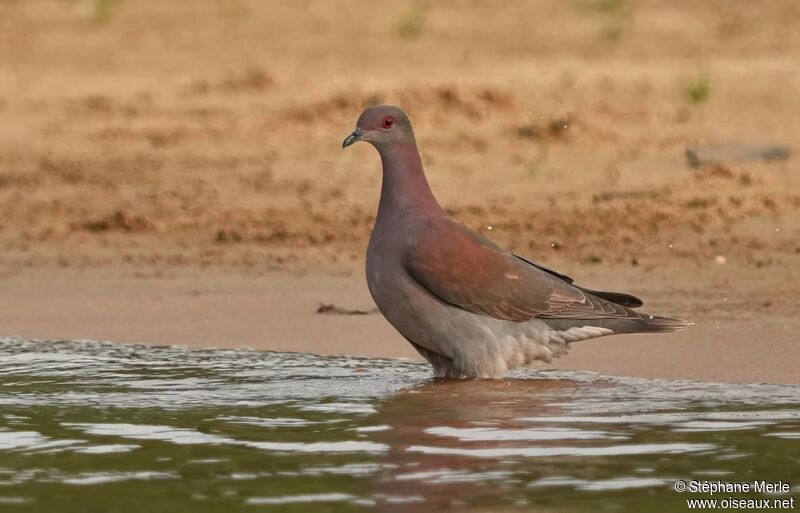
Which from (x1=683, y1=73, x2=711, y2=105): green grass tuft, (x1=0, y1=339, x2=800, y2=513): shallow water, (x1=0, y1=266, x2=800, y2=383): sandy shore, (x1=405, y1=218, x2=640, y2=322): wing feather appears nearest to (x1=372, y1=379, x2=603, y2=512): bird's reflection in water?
(x1=0, y1=339, x2=800, y2=513): shallow water

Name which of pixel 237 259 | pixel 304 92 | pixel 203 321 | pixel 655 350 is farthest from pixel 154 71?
pixel 655 350

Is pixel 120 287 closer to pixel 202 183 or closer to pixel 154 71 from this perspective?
pixel 202 183

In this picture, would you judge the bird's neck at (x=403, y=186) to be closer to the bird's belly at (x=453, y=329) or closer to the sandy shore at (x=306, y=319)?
the bird's belly at (x=453, y=329)

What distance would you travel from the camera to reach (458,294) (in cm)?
726

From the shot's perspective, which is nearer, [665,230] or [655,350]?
[655,350]

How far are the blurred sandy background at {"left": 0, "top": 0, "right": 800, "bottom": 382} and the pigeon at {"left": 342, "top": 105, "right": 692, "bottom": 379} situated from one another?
32cm

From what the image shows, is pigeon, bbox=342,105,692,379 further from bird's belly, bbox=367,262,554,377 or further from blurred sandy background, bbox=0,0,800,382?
blurred sandy background, bbox=0,0,800,382

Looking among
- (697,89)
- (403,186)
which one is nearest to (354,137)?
(403,186)

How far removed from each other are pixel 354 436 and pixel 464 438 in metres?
0.39

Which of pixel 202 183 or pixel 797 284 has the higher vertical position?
pixel 202 183

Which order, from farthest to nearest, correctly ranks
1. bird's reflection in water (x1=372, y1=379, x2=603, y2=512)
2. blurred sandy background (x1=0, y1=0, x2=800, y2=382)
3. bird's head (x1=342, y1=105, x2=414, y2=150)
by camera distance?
1. blurred sandy background (x1=0, y1=0, x2=800, y2=382)
2. bird's head (x1=342, y1=105, x2=414, y2=150)
3. bird's reflection in water (x1=372, y1=379, x2=603, y2=512)

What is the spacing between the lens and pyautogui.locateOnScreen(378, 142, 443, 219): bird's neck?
7.43m

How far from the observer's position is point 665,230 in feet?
34.3

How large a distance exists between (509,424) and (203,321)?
2.67m
